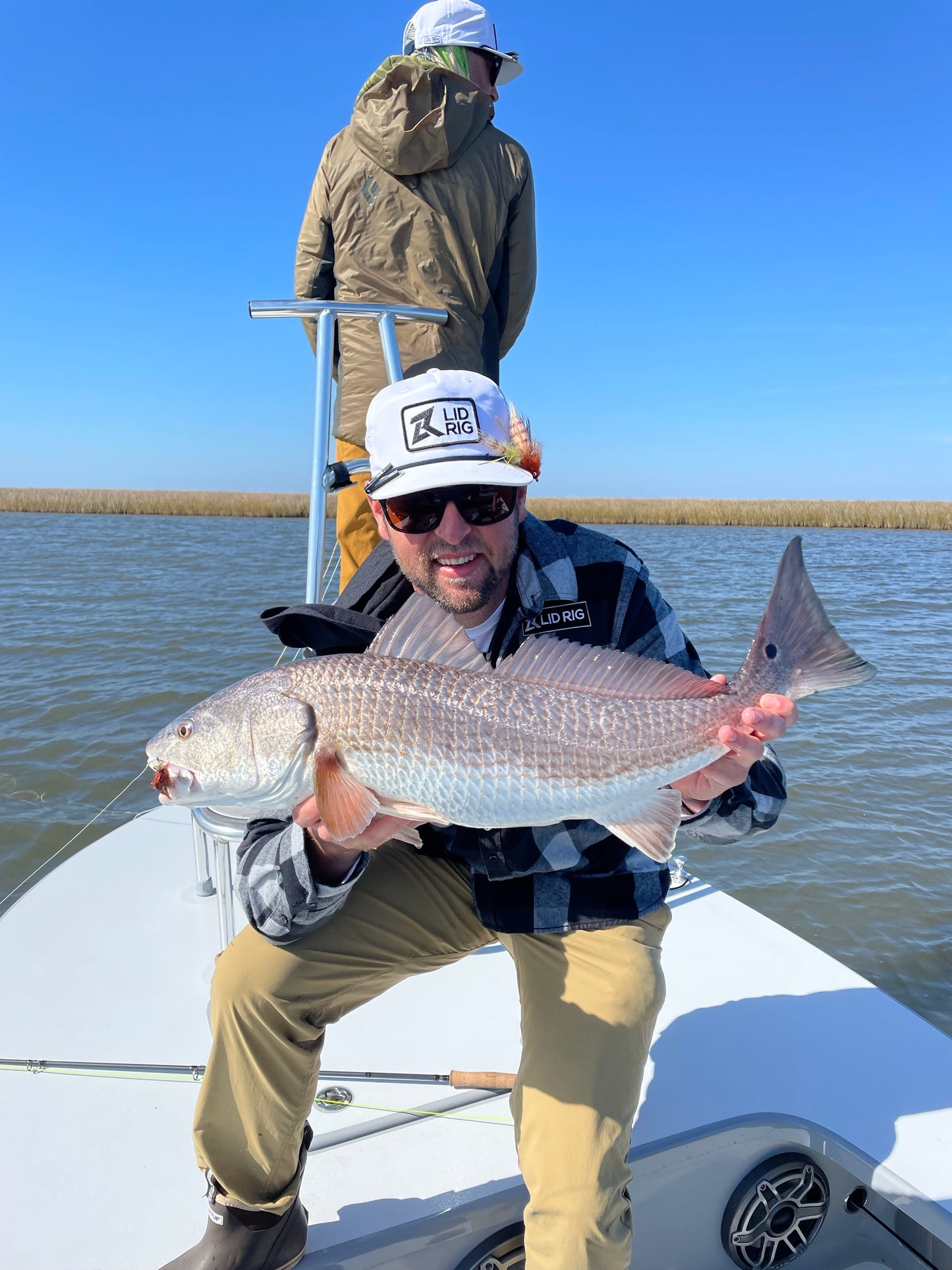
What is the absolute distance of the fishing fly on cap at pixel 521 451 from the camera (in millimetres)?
2490

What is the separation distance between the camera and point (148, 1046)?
2.90 meters

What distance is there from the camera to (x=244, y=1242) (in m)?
1.99

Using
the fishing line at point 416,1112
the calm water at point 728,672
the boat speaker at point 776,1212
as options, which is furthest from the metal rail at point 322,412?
the calm water at point 728,672

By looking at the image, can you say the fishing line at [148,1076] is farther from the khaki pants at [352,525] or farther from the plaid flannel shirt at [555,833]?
the khaki pants at [352,525]

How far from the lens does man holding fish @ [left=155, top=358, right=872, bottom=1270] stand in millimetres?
2049

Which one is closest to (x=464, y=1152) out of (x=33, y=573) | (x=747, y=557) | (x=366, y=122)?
(x=366, y=122)

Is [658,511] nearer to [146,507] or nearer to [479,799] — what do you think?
[146,507]

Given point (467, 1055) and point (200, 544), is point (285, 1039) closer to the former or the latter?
point (467, 1055)

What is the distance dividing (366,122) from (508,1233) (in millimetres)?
→ 4425

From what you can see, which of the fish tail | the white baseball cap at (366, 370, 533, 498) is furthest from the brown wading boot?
the white baseball cap at (366, 370, 533, 498)

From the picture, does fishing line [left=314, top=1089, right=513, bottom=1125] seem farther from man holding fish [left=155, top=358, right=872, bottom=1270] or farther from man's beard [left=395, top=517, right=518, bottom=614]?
man's beard [left=395, top=517, right=518, bottom=614]

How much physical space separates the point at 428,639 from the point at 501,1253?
67.6 inches

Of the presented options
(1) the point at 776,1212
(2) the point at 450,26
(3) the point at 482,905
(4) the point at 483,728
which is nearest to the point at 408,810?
(4) the point at 483,728

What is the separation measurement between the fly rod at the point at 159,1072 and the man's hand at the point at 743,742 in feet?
4.09
